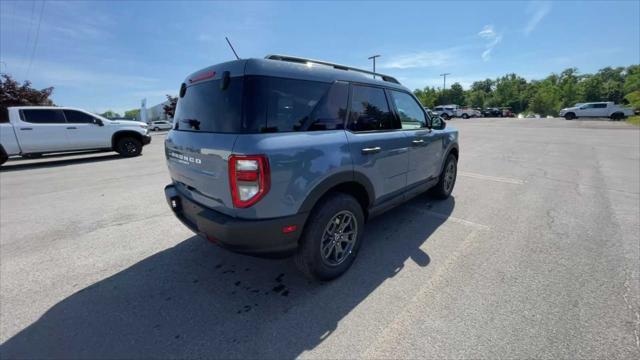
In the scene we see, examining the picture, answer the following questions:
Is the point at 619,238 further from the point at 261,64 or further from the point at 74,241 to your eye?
the point at 74,241

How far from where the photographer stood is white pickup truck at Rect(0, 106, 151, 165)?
8.51m

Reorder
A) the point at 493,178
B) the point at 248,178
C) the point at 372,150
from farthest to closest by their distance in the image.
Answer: the point at 493,178
the point at 372,150
the point at 248,178

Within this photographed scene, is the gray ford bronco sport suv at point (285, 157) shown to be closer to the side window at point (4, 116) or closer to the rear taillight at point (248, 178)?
the rear taillight at point (248, 178)

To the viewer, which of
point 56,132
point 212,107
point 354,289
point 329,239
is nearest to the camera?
point 212,107

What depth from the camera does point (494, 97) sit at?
3216 inches

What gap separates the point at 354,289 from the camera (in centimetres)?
250

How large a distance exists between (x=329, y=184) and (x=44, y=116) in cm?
1132

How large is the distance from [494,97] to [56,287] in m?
99.5

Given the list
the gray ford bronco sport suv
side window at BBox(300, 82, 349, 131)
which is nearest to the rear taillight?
the gray ford bronco sport suv

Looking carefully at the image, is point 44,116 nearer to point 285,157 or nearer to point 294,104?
point 294,104

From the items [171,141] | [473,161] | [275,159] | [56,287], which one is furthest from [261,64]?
[473,161]

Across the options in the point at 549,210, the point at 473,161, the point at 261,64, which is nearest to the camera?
the point at 261,64

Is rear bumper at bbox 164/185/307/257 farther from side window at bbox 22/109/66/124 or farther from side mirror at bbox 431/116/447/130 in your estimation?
side window at bbox 22/109/66/124

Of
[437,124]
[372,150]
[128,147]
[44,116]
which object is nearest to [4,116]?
[44,116]
